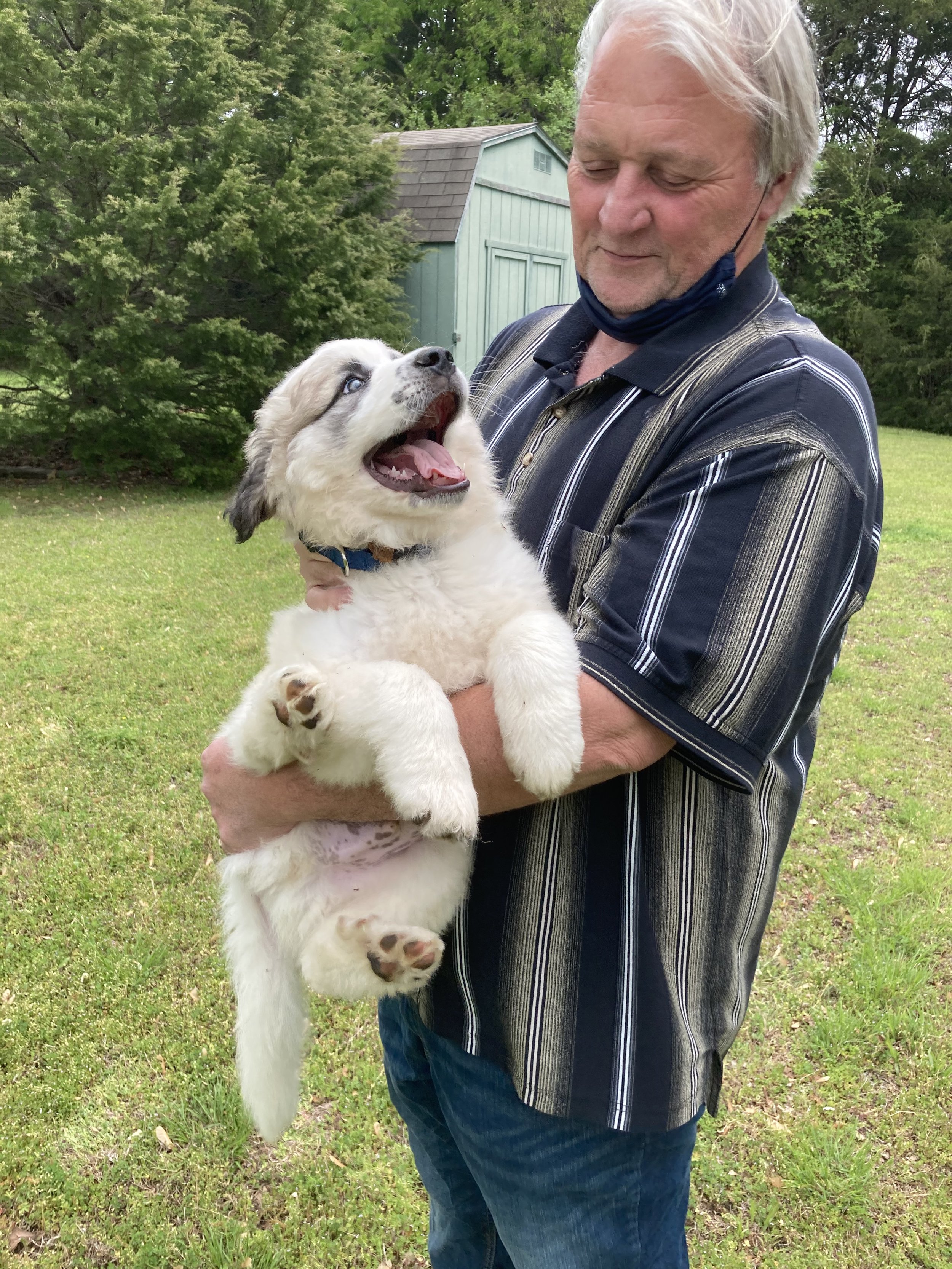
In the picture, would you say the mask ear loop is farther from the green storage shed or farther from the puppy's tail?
the green storage shed

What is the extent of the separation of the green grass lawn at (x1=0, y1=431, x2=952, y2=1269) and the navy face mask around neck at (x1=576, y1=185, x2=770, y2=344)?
9.14 ft

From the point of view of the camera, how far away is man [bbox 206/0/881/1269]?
1.35 metres

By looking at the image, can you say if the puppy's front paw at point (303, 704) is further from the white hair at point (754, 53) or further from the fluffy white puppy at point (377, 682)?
the white hair at point (754, 53)

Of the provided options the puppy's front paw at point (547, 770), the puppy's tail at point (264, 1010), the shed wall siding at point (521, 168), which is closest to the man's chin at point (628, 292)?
the puppy's front paw at point (547, 770)

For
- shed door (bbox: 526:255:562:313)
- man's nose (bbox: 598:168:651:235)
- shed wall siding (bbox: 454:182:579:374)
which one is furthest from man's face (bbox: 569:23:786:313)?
shed door (bbox: 526:255:562:313)

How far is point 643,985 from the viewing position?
61.4 inches

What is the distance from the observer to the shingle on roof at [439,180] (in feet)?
49.6

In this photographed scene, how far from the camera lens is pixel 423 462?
221 centimetres

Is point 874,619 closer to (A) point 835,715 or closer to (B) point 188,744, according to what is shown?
(A) point 835,715

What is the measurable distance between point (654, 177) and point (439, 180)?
15354 mm

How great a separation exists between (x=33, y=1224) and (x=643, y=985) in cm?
252

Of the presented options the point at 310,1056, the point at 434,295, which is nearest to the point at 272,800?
the point at 310,1056

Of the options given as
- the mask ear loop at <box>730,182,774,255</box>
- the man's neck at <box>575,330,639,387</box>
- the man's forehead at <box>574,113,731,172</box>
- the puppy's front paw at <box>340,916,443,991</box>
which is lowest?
the puppy's front paw at <box>340,916,443,991</box>

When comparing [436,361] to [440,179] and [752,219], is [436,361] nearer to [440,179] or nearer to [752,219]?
[752,219]
